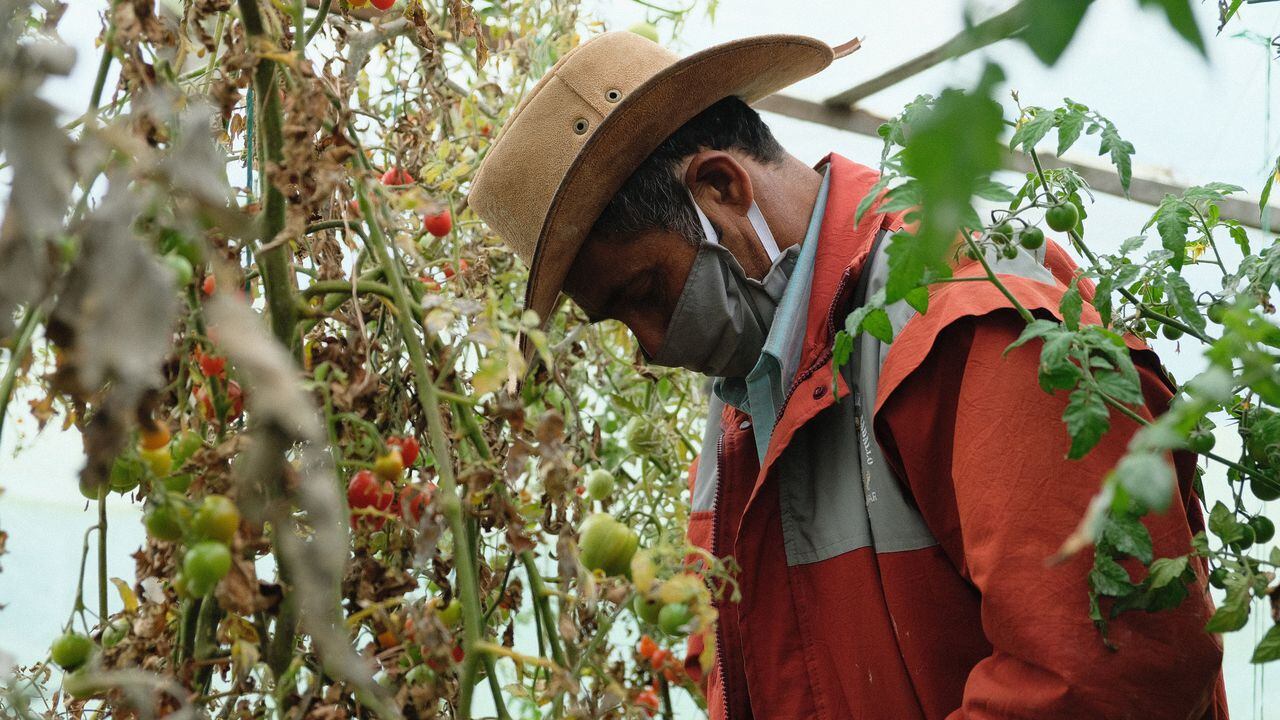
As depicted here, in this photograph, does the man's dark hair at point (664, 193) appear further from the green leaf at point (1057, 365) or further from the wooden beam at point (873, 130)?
the wooden beam at point (873, 130)

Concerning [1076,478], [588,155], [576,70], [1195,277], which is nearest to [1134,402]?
[1076,478]

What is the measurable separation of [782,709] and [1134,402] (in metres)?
0.69

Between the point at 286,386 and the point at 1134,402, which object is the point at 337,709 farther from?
the point at 1134,402

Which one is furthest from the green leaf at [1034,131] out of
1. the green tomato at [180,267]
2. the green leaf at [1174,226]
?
the green tomato at [180,267]

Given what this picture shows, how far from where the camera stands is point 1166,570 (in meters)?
0.82

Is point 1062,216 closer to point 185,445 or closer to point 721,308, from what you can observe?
point 721,308

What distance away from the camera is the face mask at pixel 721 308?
139 centimetres

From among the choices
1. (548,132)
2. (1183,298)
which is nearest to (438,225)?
(548,132)

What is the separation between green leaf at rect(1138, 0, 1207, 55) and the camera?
9.2 inches

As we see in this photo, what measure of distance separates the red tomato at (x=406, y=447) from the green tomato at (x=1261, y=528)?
707mm

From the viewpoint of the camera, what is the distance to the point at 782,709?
135 centimetres

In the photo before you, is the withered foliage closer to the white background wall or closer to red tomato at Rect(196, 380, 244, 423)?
red tomato at Rect(196, 380, 244, 423)

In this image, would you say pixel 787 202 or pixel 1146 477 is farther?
pixel 787 202

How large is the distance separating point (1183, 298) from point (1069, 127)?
174mm
